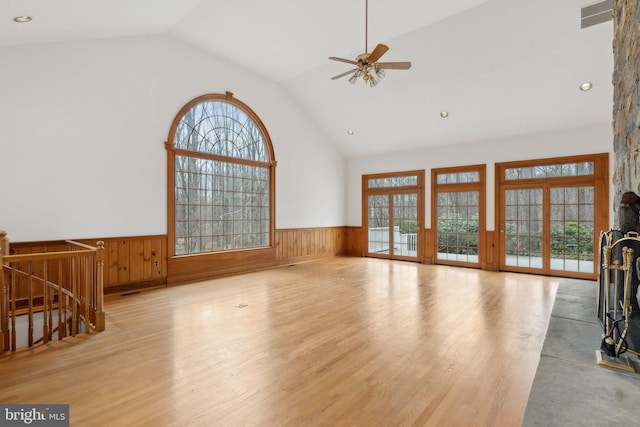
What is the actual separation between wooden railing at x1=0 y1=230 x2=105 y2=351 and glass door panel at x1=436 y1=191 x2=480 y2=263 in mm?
6650

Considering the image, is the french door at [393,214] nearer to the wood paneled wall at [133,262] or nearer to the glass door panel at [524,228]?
the glass door panel at [524,228]

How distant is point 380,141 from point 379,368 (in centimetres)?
647

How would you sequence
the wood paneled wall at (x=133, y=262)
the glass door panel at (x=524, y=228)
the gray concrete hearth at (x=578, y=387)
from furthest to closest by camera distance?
the glass door panel at (x=524, y=228), the wood paneled wall at (x=133, y=262), the gray concrete hearth at (x=578, y=387)

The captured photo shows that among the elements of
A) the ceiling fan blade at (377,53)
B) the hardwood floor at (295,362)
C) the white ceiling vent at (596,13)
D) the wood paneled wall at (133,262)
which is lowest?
the hardwood floor at (295,362)

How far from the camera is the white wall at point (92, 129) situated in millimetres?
4055

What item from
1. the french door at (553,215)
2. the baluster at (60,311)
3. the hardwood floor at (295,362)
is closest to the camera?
the hardwood floor at (295,362)

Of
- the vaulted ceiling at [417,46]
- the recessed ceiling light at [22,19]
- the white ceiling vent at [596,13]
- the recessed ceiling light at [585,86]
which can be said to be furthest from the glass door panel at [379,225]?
the recessed ceiling light at [22,19]

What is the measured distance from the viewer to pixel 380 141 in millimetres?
8164

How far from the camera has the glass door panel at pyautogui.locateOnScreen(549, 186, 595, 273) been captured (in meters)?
5.93

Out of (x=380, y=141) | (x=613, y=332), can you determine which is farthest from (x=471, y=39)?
(x=613, y=332)

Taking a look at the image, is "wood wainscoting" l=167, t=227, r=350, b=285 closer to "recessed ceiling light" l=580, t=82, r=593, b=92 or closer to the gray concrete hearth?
the gray concrete hearth

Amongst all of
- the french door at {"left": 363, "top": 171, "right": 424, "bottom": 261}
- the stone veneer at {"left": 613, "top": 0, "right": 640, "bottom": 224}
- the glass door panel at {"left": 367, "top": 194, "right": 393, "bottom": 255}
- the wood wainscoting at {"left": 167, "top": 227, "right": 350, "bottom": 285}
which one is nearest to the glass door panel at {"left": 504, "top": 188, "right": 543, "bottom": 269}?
the french door at {"left": 363, "top": 171, "right": 424, "bottom": 261}

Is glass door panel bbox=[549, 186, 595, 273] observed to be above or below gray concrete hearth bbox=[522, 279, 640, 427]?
above

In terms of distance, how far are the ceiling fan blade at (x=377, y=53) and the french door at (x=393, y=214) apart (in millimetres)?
4801
